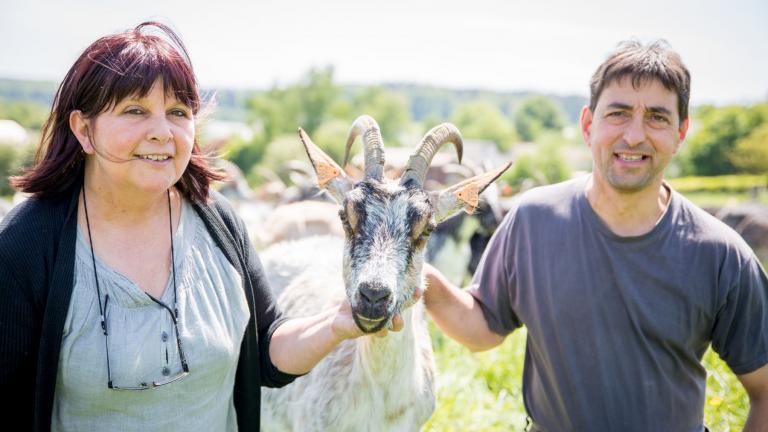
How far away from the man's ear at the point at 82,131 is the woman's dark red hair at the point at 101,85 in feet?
0.09

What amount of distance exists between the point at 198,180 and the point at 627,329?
2182 mm

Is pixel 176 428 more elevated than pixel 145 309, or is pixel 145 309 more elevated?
pixel 145 309

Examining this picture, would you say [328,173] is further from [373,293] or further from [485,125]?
[485,125]

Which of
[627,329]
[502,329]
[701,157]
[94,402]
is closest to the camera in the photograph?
[94,402]

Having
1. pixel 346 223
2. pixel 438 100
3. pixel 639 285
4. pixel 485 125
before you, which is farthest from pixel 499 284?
pixel 438 100

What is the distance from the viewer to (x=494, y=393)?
6.01m

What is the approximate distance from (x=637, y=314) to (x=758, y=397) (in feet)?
2.41

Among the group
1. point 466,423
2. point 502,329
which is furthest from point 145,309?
point 466,423

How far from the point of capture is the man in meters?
2.84

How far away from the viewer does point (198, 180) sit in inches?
98.9

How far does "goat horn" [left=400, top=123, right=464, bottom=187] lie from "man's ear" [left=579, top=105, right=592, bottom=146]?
2.53ft

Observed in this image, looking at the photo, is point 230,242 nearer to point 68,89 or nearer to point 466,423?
point 68,89

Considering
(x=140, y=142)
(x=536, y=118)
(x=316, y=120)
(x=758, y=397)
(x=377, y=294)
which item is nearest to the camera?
(x=140, y=142)

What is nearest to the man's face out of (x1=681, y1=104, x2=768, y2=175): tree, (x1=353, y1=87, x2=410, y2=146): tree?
(x1=353, y1=87, x2=410, y2=146): tree
